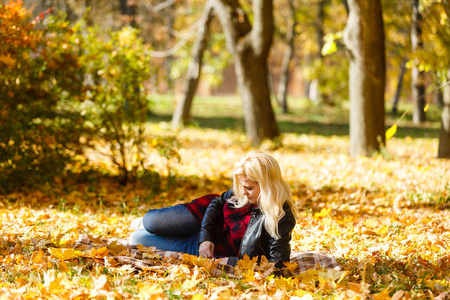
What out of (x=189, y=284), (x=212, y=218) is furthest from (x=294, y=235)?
(x=189, y=284)

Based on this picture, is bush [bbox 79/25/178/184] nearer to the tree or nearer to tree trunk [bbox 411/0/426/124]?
the tree

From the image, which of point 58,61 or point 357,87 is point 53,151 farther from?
point 357,87

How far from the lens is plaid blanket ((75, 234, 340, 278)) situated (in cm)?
311

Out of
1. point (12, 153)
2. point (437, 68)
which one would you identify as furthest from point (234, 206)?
point (437, 68)

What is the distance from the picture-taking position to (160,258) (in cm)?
331

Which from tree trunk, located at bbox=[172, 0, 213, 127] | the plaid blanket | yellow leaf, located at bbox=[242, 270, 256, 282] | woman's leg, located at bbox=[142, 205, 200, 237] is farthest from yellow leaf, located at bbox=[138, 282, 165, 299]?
tree trunk, located at bbox=[172, 0, 213, 127]

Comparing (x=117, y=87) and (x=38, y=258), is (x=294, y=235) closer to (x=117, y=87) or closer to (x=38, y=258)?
(x=38, y=258)

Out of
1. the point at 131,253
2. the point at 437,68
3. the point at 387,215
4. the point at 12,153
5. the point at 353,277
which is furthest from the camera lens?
the point at 437,68

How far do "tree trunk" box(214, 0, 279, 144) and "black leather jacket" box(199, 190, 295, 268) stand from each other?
613 centimetres

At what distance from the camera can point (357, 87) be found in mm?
7719

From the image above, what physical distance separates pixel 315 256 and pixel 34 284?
1.94 meters

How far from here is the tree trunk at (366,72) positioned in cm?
746

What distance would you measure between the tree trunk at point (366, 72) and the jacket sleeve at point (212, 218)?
16.5 feet

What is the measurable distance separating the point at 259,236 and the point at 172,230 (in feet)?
2.42
